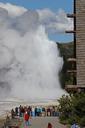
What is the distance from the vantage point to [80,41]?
132 ft

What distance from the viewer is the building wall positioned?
3982 centimetres

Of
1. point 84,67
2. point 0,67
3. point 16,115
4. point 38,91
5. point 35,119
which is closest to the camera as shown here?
point 84,67

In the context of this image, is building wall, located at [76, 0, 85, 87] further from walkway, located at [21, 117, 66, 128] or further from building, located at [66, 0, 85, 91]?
walkway, located at [21, 117, 66, 128]

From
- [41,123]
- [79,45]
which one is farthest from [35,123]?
[79,45]

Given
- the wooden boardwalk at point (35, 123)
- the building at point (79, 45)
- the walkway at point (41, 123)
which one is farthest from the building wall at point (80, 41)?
the walkway at point (41, 123)

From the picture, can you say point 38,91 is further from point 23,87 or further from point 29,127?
point 29,127

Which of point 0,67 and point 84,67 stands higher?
point 0,67

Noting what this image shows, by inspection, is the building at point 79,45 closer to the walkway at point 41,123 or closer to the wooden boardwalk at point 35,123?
the wooden boardwalk at point 35,123

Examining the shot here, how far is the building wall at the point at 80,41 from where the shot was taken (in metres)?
39.8

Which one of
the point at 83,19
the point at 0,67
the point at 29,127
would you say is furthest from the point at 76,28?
the point at 0,67

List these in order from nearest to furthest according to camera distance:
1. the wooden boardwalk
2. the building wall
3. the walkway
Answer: the building wall < the wooden boardwalk < the walkway

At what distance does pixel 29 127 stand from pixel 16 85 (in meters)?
66.8

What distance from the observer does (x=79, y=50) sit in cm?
4012

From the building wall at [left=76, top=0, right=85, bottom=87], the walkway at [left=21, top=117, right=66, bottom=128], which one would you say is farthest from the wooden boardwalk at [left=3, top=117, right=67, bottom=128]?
the building wall at [left=76, top=0, right=85, bottom=87]
